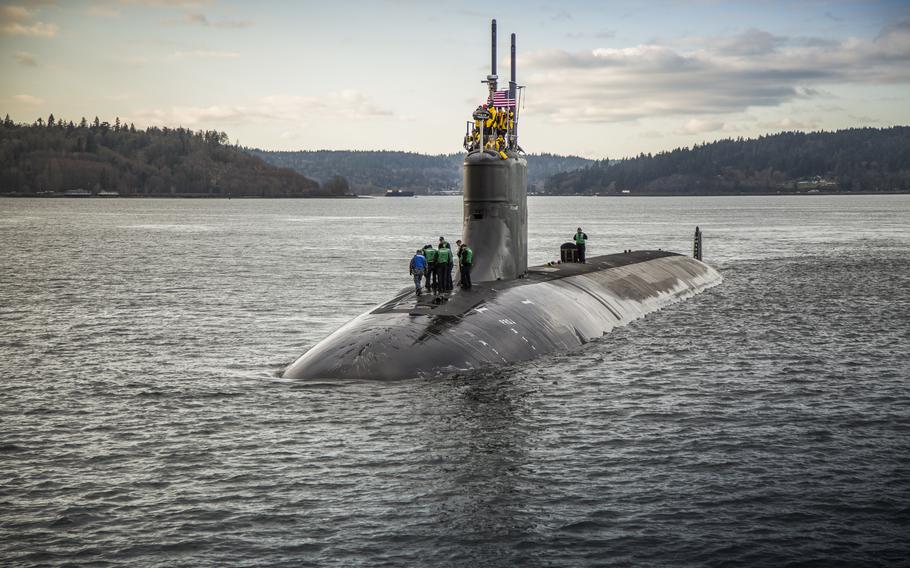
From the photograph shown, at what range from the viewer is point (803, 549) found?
44.7 ft

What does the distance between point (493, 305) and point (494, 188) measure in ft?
15.5

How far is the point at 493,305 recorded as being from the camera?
86.7 feet

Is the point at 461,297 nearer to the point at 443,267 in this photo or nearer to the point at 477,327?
the point at 443,267

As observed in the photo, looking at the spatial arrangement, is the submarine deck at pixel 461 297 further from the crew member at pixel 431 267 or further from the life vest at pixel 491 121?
the life vest at pixel 491 121

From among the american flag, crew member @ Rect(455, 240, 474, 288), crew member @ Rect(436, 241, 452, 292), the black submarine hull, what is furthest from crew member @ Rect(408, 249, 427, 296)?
the american flag

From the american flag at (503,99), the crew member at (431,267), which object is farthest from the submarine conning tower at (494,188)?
the crew member at (431,267)

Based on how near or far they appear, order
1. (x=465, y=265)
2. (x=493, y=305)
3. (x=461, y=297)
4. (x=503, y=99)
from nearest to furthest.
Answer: (x=493, y=305) < (x=461, y=297) < (x=465, y=265) < (x=503, y=99)

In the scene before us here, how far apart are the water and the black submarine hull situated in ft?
1.81

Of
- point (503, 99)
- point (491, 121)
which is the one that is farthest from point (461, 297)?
point (503, 99)

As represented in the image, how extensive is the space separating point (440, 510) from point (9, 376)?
16.0 meters

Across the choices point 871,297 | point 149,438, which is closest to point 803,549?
point 149,438

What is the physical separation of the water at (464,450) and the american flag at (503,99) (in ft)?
26.3

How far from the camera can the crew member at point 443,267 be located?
2731cm

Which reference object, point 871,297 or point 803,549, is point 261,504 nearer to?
point 803,549
